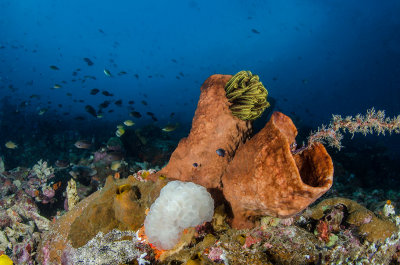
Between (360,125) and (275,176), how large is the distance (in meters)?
1.22

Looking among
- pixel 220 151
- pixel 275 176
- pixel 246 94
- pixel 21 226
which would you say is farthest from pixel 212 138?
pixel 21 226

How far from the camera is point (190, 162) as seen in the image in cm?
391

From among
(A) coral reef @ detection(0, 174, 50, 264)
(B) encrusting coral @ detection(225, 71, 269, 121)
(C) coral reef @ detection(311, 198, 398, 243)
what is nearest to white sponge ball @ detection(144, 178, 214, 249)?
(B) encrusting coral @ detection(225, 71, 269, 121)

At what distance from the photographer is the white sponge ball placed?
9.23ft

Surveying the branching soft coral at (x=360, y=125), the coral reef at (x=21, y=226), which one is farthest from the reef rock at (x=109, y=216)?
the branching soft coral at (x=360, y=125)

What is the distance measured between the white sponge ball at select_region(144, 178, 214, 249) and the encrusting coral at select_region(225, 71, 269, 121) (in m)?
1.48

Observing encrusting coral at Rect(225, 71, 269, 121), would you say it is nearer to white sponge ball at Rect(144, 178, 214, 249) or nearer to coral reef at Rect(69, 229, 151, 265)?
white sponge ball at Rect(144, 178, 214, 249)

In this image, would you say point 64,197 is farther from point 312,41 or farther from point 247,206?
point 312,41

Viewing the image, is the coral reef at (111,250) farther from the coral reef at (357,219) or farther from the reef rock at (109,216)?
the coral reef at (357,219)

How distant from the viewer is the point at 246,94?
11.3ft

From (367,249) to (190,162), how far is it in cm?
288

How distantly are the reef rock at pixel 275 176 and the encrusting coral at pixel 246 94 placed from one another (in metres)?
0.55

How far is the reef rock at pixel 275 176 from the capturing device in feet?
8.16

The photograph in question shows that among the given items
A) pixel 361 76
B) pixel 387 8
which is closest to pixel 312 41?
pixel 361 76
